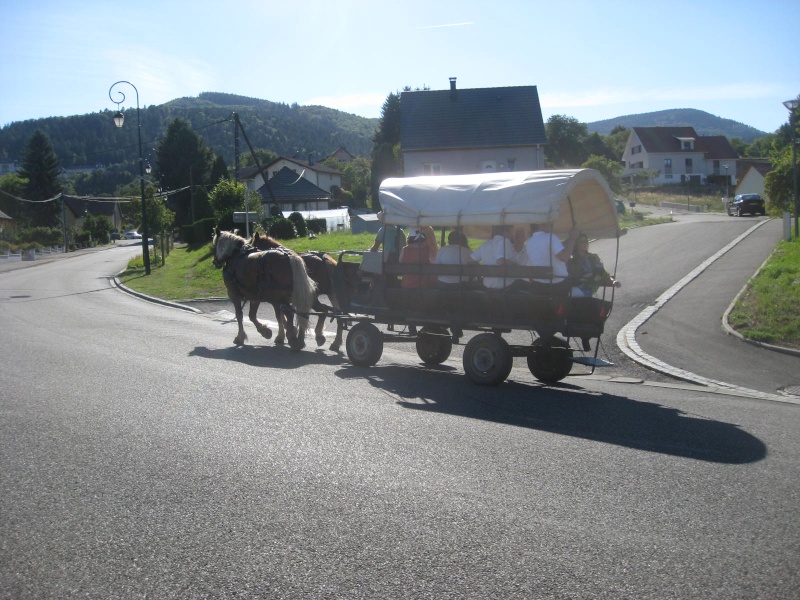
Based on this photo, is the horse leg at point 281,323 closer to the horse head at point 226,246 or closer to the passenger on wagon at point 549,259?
the horse head at point 226,246

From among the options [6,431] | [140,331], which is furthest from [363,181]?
[6,431]

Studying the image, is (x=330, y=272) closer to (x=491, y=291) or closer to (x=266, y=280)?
(x=266, y=280)

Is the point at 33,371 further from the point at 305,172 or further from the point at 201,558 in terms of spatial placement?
the point at 305,172

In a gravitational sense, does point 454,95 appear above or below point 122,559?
above

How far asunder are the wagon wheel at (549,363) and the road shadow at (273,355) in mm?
3215

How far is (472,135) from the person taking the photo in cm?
4472

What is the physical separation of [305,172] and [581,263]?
85742mm

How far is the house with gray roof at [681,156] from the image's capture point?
10181cm

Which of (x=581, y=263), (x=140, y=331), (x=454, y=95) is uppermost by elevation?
(x=454, y=95)

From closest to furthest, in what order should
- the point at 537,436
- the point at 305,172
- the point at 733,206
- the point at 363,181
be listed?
the point at 537,436
the point at 733,206
the point at 305,172
the point at 363,181

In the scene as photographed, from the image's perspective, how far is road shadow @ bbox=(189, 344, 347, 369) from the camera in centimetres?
1237

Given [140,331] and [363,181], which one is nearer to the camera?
[140,331]

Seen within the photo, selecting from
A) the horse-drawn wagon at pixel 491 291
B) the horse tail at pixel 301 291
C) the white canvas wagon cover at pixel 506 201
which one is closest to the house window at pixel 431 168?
the horse tail at pixel 301 291

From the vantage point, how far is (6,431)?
781cm
